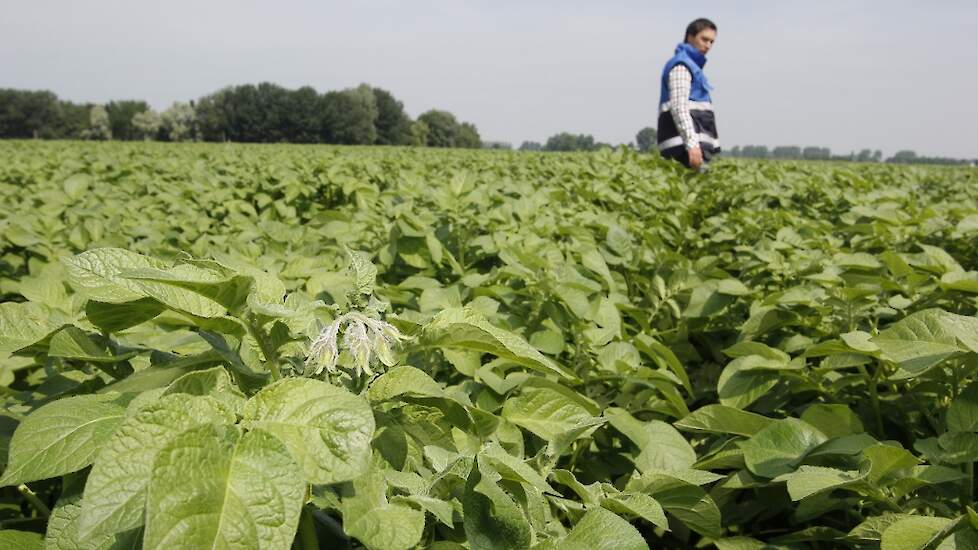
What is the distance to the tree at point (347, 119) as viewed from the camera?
6806 cm

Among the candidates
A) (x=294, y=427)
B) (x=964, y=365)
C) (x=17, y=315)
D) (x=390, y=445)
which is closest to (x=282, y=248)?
(x=17, y=315)

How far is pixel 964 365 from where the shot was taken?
140 centimetres

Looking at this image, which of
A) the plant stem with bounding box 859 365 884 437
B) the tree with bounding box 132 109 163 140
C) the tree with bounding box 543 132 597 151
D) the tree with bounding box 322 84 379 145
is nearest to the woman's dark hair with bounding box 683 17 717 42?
the plant stem with bounding box 859 365 884 437

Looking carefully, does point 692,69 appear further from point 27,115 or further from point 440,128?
point 27,115

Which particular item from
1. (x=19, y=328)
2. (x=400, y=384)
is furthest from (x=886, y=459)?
(x=19, y=328)

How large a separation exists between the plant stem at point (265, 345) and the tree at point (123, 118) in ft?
248

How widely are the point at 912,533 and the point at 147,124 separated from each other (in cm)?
7287

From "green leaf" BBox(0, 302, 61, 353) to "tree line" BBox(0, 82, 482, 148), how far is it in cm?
6312

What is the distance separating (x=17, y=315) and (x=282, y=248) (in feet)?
5.48

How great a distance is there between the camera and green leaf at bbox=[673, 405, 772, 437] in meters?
1.50

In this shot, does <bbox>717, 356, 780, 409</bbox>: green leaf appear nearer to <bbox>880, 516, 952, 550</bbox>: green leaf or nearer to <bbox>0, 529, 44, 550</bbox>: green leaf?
<bbox>880, 516, 952, 550</bbox>: green leaf

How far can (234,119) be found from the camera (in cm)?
6800

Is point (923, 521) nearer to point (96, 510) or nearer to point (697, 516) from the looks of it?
point (697, 516)

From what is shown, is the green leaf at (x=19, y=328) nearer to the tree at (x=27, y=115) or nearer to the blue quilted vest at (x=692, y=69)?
the blue quilted vest at (x=692, y=69)
